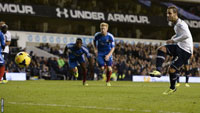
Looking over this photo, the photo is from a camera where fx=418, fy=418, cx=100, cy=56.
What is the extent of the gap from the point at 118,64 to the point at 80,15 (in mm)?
8797

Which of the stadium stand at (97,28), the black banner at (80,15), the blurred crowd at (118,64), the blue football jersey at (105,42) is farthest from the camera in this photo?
the black banner at (80,15)

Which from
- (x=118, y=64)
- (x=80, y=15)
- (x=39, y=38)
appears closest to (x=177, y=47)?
(x=118, y=64)

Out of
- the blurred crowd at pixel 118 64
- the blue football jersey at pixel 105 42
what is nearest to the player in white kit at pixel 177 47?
the blue football jersey at pixel 105 42

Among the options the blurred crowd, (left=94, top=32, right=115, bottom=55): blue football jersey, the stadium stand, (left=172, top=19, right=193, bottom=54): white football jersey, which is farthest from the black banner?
(left=172, top=19, right=193, bottom=54): white football jersey

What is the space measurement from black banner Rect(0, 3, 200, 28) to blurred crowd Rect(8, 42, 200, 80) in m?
3.89

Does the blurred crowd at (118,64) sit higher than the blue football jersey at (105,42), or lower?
lower

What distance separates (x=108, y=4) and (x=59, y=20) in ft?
18.3

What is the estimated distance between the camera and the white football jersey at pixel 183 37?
35.6 ft

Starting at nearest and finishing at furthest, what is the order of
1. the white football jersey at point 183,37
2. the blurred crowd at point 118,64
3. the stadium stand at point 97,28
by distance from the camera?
the white football jersey at point 183,37 → the blurred crowd at point 118,64 → the stadium stand at point 97,28

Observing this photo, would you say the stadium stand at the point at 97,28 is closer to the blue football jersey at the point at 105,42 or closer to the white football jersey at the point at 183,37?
the blue football jersey at the point at 105,42

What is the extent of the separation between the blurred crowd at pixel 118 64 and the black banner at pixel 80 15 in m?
3.89

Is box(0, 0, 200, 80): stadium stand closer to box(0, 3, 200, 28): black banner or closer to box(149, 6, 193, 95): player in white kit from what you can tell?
box(0, 3, 200, 28): black banner

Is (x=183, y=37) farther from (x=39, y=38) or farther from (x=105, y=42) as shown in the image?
(x=39, y=38)

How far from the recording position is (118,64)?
32.1m
